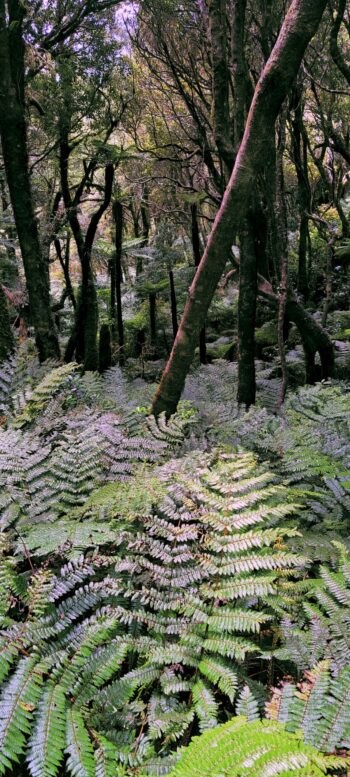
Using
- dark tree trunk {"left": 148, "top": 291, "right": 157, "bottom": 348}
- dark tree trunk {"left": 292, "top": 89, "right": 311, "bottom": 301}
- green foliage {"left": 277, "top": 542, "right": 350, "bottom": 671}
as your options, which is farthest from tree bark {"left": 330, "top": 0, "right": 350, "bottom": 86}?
green foliage {"left": 277, "top": 542, "right": 350, "bottom": 671}

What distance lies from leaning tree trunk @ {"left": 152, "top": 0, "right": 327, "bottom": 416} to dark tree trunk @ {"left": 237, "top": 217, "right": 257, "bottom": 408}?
2.09 meters

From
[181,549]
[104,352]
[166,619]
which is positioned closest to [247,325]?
[181,549]

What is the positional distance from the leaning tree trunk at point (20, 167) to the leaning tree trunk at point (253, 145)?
8.01 feet

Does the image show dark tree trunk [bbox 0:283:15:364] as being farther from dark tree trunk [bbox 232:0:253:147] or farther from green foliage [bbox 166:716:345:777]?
green foliage [bbox 166:716:345:777]

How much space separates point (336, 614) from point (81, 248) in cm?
975

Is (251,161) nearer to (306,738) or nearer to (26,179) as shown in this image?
(26,179)

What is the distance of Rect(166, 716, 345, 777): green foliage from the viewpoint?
95 centimetres

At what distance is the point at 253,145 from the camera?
362cm

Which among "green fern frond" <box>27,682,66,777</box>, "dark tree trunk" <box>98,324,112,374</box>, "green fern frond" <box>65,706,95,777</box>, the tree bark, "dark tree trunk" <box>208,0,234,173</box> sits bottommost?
"green fern frond" <box>65,706,95,777</box>

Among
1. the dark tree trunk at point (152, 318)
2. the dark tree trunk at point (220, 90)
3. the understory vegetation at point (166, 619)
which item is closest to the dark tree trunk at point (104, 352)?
the dark tree trunk at point (152, 318)

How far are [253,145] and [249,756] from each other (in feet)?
12.5

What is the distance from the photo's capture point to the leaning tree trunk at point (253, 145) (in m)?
3.40

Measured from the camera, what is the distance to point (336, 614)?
1.70 meters

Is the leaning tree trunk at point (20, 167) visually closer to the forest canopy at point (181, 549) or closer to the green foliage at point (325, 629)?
the forest canopy at point (181, 549)
